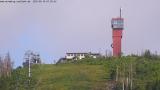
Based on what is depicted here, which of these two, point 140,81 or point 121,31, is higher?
point 121,31

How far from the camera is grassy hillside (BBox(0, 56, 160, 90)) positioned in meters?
112

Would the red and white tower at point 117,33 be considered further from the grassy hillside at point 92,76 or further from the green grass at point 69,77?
the green grass at point 69,77

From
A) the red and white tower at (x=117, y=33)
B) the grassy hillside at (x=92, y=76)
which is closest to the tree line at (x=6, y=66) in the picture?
the grassy hillside at (x=92, y=76)

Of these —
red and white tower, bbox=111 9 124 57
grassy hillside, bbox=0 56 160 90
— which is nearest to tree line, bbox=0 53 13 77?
grassy hillside, bbox=0 56 160 90

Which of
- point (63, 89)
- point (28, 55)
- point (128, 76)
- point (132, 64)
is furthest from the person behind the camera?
point (28, 55)

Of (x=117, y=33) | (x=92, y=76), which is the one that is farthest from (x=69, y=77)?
(x=117, y=33)

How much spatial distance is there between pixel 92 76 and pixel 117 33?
4048cm

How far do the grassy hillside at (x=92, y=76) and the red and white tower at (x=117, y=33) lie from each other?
51.8 ft

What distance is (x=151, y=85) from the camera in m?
99.9

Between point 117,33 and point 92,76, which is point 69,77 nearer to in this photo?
point 92,76

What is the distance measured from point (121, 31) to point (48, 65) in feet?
82.5

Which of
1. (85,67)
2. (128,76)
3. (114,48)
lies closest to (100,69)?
(85,67)

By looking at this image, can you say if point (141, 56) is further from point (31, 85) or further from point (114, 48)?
point (31, 85)

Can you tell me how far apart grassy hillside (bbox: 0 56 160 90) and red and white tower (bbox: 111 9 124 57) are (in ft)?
51.8
